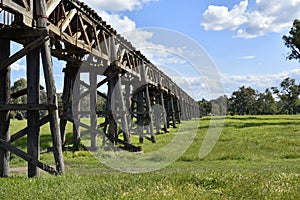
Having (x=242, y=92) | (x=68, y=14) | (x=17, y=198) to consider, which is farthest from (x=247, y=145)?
(x=242, y=92)

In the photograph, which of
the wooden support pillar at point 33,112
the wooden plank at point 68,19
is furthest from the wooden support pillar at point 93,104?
the wooden support pillar at point 33,112

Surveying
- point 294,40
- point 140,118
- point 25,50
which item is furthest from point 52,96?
point 294,40

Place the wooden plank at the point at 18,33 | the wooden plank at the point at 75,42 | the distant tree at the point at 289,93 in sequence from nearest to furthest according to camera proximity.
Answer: the wooden plank at the point at 18,33, the wooden plank at the point at 75,42, the distant tree at the point at 289,93

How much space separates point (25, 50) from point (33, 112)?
1466mm

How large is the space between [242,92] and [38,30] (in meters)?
109

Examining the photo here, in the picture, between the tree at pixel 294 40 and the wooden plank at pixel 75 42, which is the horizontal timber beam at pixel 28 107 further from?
the tree at pixel 294 40

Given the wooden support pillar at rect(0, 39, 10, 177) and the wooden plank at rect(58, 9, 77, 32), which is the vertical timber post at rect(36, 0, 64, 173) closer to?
the wooden support pillar at rect(0, 39, 10, 177)

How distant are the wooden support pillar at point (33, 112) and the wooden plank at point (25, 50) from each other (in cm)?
41

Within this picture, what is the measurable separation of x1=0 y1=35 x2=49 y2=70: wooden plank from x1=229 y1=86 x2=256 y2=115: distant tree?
106 m

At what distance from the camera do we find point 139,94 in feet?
84.5

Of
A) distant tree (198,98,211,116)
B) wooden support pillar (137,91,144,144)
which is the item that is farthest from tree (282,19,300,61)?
distant tree (198,98,211,116)

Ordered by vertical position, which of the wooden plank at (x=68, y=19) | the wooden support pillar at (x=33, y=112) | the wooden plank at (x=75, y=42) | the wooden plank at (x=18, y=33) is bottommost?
the wooden support pillar at (x=33, y=112)

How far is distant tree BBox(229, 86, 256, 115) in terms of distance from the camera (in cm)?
11284

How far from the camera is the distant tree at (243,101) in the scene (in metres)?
113
